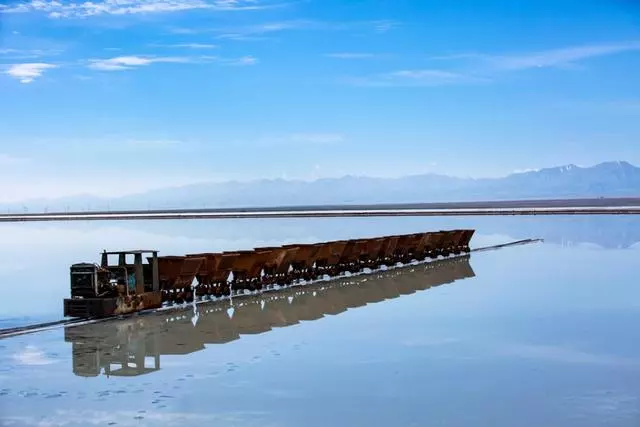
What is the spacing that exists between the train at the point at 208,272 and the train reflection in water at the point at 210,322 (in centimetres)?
54

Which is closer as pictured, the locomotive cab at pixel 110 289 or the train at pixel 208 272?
the locomotive cab at pixel 110 289

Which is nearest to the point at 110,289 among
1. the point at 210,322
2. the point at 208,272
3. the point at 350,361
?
the point at 210,322

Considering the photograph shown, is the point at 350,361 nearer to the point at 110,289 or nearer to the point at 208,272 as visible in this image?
the point at 110,289

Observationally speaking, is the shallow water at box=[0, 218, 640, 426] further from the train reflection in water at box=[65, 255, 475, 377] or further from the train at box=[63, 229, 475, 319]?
the train at box=[63, 229, 475, 319]

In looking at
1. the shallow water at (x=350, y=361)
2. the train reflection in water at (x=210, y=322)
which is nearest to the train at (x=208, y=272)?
the train reflection in water at (x=210, y=322)

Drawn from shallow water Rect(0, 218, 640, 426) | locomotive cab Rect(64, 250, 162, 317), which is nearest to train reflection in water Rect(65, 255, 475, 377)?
shallow water Rect(0, 218, 640, 426)

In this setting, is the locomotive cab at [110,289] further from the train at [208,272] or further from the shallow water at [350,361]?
the shallow water at [350,361]

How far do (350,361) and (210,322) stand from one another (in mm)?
5767

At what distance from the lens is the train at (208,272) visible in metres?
19.2

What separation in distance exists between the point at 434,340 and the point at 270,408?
17.5 feet

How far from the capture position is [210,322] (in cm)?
1873

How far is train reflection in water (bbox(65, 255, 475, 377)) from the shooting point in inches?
568

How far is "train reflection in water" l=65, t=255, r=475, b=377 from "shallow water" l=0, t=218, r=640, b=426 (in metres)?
0.05

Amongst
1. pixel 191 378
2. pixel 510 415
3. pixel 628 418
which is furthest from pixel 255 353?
pixel 628 418
